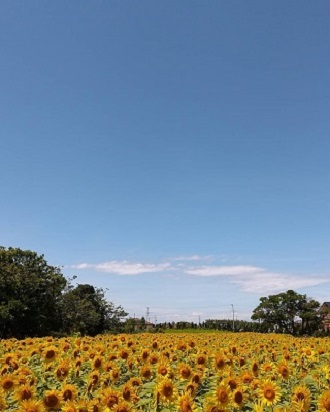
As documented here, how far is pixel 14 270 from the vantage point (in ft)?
115

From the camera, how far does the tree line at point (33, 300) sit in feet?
109

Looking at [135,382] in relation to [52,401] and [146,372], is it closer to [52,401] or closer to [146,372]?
[146,372]

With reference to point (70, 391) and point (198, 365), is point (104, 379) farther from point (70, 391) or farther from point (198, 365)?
point (198, 365)

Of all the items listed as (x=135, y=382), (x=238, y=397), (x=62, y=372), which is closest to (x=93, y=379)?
(x=135, y=382)

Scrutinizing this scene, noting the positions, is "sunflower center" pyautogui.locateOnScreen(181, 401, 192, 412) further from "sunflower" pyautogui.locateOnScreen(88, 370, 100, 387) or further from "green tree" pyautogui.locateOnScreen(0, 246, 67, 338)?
"green tree" pyautogui.locateOnScreen(0, 246, 67, 338)

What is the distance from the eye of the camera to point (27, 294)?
34.8 meters

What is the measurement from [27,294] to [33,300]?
67 cm

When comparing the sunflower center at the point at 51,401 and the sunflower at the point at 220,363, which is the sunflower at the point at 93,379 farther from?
the sunflower at the point at 220,363

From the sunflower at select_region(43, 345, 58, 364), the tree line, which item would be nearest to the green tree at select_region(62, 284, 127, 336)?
the tree line

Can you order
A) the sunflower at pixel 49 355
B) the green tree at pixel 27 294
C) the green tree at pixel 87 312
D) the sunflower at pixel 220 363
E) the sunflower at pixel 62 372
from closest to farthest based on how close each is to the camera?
1. the sunflower at pixel 62 372
2. the sunflower at pixel 220 363
3. the sunflower at pixel 49 355
4. the green tree at pixel 27 294
5. the green tree at pixel 87 312

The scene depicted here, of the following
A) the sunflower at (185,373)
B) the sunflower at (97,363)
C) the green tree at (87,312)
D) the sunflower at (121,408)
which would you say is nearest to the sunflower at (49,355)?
the sunflower at (97,363)

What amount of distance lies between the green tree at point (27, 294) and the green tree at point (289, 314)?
108 feet

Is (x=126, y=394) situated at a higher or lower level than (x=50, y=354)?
lower

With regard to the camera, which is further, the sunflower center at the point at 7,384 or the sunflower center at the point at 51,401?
the sunflower center at the point at 7,384
